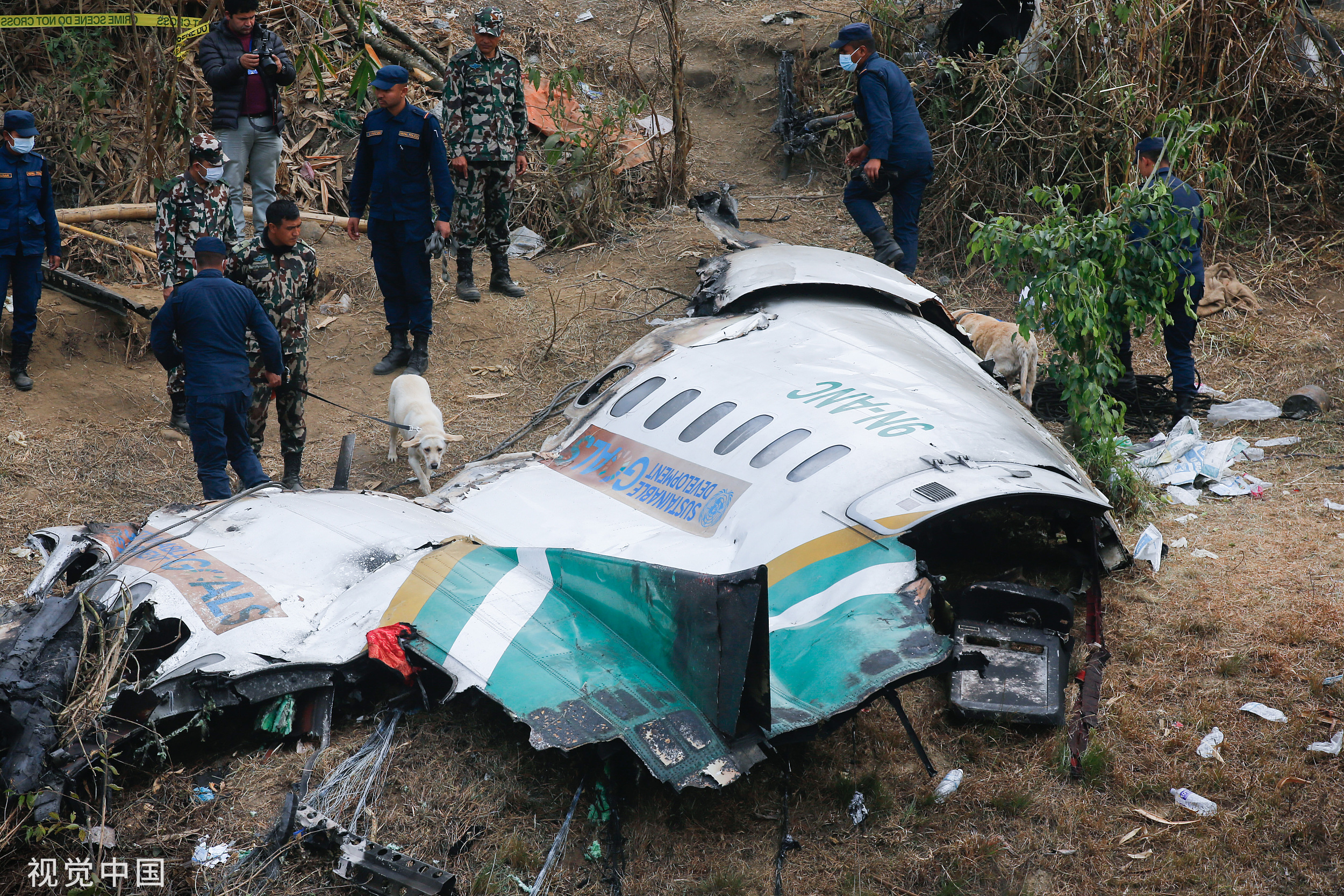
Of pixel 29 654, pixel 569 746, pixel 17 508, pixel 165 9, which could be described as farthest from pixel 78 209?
pixel 569 746

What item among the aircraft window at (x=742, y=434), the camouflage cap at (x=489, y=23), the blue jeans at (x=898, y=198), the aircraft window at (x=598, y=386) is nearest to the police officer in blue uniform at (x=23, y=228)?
the camouflage cap at (x=489, y=23)

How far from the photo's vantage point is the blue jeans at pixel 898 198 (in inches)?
364

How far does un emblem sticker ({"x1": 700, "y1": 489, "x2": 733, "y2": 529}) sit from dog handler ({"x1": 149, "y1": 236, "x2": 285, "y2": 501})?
3.03m

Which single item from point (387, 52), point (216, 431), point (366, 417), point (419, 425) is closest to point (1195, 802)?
point (419, 425)

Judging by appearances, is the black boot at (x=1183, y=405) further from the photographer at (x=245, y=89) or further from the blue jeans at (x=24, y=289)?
the blue jeans at (x=24, y=289)

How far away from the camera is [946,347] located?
6.65m

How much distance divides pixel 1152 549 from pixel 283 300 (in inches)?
225

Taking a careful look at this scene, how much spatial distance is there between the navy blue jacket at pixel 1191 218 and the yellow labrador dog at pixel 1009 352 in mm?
1057

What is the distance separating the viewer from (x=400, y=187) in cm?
840

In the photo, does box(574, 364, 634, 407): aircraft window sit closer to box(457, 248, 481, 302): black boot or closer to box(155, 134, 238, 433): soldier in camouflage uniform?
box(155, 134, 238, 433): soldier in camouflage uniform

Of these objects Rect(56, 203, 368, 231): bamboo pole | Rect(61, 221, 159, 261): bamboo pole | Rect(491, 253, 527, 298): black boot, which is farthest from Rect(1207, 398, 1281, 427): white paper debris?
Rect(61, 221, 159, 261): bamboo pole

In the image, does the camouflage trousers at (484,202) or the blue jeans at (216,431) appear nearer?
the blue jeans at (216,431)

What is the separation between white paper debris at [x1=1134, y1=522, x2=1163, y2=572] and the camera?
→ 19.0 feet

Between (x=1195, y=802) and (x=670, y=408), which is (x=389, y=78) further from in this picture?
(x=1195, y=802)
